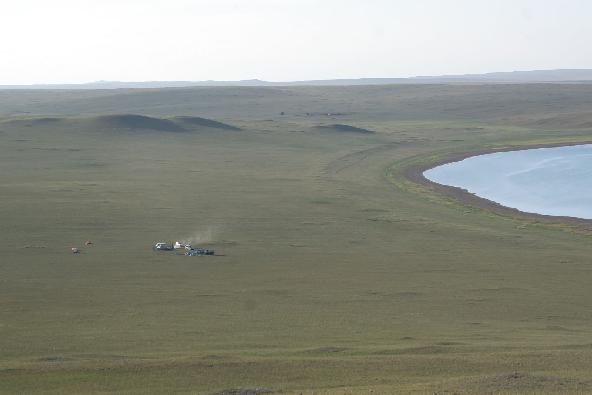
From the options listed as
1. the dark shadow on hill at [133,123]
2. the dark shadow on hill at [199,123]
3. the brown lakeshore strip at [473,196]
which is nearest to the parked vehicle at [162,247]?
the brown lakeshore strip at [473,196]

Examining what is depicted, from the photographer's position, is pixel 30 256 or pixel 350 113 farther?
pixel 350 113

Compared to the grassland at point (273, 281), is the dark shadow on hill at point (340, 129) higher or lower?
lower

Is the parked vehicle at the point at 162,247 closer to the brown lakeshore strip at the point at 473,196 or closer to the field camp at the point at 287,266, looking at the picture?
the field camp at the point at 287,266

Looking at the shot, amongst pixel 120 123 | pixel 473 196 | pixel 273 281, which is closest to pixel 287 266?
pixel 273 281

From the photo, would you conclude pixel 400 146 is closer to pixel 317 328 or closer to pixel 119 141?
pixel 119 141

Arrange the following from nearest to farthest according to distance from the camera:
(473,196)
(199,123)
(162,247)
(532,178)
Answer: (162,247) < (473,196) < (532,178) < (199,123)

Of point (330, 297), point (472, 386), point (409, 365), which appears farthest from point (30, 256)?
point (472, 386)

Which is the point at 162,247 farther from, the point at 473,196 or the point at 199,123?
Answer: the point at 199,123
